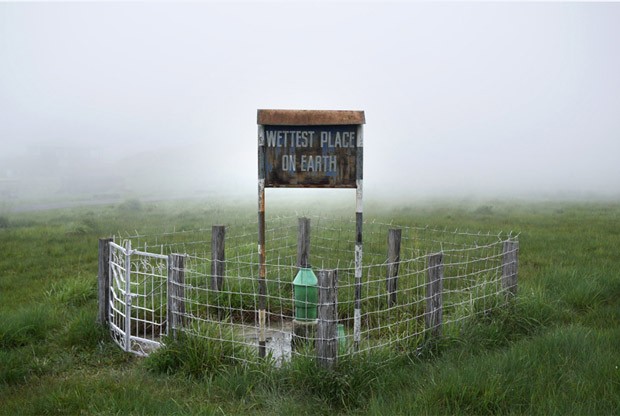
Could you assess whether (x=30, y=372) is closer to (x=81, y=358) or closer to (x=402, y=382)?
(x=81, y=358)

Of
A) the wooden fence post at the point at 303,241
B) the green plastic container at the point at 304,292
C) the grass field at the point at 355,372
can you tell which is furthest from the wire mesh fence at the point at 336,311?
the wooden fence post at the point at 303,241

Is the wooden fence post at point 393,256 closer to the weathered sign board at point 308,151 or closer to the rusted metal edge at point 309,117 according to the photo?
the weathered sign board at point 308,151

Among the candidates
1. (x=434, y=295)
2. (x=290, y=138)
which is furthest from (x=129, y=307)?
(x=434, y=295)

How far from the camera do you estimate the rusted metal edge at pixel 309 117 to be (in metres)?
6.50

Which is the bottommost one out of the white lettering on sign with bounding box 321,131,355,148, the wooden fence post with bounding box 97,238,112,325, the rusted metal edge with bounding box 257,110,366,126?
the wooden fence post with bounding box 97,238,112,325

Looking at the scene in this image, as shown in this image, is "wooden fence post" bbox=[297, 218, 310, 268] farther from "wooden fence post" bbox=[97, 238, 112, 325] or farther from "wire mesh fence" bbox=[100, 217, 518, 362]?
"wooden fence post" bbox=[97, 238, 112, 325]

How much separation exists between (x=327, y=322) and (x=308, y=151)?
2.00 m

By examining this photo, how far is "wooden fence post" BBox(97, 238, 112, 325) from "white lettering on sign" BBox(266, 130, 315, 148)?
3328 mm

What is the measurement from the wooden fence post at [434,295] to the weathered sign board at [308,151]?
153 centimetres

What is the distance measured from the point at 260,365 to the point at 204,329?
1.00 m

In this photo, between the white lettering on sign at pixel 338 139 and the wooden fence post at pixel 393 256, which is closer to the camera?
the white lettering on sign at pixel 338 139

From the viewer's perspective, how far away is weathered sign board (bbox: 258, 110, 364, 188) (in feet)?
21.8

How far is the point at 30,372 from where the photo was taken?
22.9 ft

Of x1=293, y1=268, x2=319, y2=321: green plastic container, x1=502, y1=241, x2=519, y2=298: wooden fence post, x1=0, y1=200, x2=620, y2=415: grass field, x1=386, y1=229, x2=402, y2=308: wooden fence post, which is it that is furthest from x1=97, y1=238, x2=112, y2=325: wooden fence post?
x1=502, y1=241, x2=519, y2=298: wooden fence post
